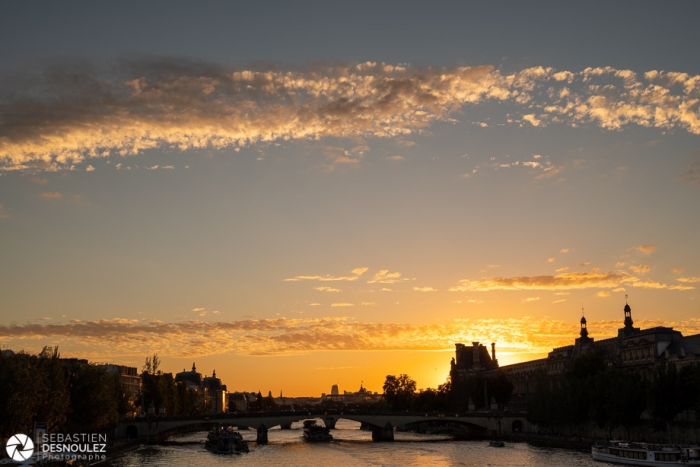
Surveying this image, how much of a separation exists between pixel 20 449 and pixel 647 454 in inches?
2738

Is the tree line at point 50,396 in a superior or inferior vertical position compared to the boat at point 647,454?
superior

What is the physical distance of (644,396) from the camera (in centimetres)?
11206

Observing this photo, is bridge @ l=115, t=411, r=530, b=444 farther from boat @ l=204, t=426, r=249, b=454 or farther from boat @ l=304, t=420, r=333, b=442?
boat @ l=204, t=426, r=249, b=454

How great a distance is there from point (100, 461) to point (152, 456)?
58.8ft

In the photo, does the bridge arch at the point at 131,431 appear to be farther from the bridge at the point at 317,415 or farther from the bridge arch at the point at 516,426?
the bridge arch at the point at 516,426

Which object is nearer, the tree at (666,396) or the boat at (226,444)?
the tree at (666,396)

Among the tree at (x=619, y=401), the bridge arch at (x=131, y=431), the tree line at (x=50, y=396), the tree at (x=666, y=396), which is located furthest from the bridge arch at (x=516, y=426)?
the tree line at (x=50, y=396)

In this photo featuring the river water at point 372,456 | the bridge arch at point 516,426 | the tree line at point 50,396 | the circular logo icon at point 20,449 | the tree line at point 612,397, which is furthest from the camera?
the bridge arch at point 516,426

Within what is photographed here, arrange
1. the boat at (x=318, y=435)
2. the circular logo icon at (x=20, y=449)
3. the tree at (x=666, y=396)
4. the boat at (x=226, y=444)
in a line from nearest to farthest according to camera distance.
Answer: the circular logo icon at (x=20, y=449) → the tree at (x=666, y=396) → the boat at (x=226, y=444) → the boat at (x=318, y=435)

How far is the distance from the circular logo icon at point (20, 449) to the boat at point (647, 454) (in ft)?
222

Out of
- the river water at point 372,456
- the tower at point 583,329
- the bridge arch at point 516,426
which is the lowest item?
the river water at point 372,456

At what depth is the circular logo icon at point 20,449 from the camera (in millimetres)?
73125

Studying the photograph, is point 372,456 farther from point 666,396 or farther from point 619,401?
point 666,396

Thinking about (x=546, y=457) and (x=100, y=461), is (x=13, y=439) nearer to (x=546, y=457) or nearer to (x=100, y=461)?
(x=100, y=461)
